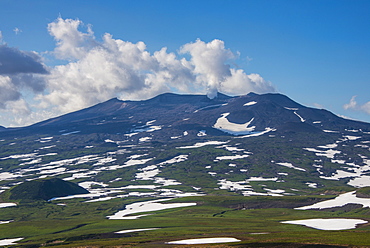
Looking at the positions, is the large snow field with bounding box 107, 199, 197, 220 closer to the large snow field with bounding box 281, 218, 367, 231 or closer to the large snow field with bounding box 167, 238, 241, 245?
the large snow field with bounding box 281, 218, 367, 231

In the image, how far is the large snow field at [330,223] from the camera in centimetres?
11256

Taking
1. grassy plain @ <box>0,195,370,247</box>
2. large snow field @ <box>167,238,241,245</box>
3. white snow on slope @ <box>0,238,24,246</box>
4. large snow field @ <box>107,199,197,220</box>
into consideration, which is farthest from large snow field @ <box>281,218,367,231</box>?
white snow on slope @ <box>0,238,24,246</box>

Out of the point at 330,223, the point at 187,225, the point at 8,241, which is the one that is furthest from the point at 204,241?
the point at 8,241

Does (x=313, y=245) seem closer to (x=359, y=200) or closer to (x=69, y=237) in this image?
(x=69, y=237)

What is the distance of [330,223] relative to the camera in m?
120

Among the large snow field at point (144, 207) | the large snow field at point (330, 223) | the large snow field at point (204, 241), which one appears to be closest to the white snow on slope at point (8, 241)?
the large snow field at point (144, 207)

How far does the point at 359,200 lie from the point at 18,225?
119 meters

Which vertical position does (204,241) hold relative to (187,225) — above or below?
above

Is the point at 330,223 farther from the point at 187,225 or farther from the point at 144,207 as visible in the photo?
the point at 144,207

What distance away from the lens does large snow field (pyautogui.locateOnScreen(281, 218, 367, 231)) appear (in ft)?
369

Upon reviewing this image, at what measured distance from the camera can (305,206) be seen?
169625mm

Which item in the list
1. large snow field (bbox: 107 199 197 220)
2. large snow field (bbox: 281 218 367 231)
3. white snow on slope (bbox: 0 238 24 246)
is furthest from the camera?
large snow field (bbox: 107 199 197 220)

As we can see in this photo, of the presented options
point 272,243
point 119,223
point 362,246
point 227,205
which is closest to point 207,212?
point 227,205

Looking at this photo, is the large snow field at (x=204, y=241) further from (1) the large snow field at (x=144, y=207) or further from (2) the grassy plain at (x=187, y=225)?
(1) the large snow field at (x=144, y=207)
